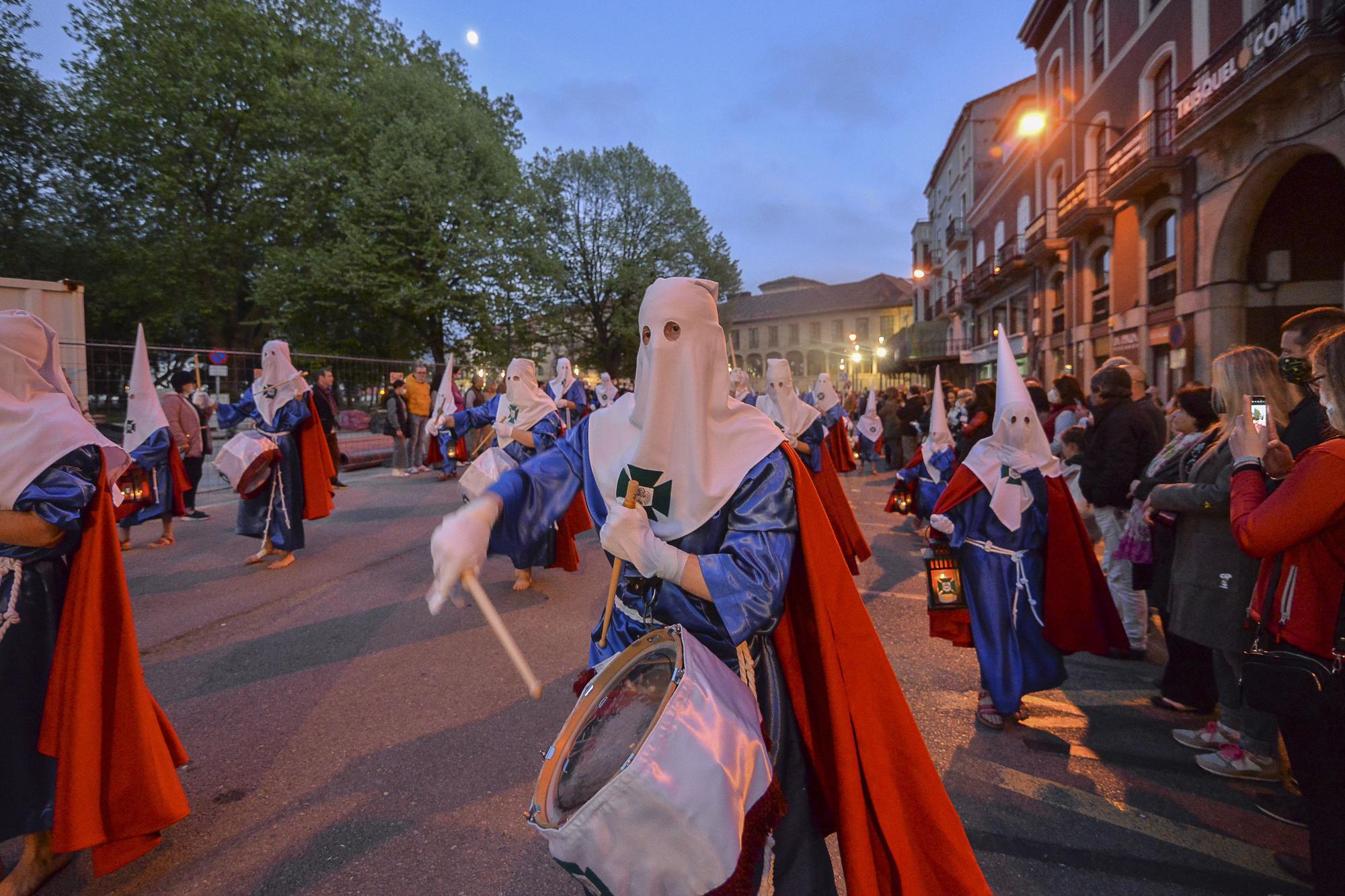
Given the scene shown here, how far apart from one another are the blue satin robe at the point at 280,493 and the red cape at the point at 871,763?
22.5 ft

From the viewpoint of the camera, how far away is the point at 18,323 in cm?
265

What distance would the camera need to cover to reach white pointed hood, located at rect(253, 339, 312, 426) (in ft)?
23.7

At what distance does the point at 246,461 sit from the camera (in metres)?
6.73

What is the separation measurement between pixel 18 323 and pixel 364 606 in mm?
3943

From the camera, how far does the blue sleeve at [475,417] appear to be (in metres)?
7.62

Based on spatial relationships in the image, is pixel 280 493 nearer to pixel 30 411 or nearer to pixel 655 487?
pixel 30 411

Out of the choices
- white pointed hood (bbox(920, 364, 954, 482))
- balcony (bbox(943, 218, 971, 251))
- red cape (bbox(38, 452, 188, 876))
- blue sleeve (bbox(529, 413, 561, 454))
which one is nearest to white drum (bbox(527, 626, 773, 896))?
red cape (bbox(38, 452, 188, 876))

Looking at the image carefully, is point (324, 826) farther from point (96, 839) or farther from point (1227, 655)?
point (1227, 655)

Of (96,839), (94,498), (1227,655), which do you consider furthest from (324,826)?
(1227,655)

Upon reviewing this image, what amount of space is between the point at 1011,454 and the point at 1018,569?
2.06ft

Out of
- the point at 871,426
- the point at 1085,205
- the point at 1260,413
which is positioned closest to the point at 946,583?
the point at 1260,413

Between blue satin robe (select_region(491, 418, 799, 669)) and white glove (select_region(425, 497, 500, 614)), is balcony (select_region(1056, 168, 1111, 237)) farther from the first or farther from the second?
white glove (select_region(425, 497, 500, 614))

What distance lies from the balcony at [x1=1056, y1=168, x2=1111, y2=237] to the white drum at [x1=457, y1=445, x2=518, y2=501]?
20979 mm

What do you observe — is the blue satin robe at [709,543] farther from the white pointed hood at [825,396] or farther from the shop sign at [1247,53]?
the shop sign at [1247,53]
